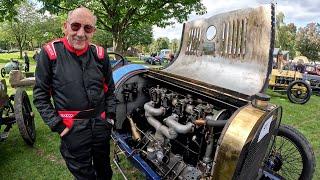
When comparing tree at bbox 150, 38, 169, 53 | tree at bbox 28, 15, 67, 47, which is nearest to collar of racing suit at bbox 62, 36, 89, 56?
tree at bbox 28, 15, 67, 47

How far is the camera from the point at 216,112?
9.66ft

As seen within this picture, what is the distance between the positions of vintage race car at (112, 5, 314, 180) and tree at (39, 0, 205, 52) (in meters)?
9.82

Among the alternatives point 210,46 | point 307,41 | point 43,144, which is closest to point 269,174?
point 210,46

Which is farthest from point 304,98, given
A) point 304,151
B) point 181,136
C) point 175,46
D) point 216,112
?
point 175,46

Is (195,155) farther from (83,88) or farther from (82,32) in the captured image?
(82,32)

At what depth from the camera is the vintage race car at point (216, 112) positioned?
212 cm

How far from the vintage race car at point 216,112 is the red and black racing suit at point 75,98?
2.67 ft

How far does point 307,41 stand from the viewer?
44312 millimetres

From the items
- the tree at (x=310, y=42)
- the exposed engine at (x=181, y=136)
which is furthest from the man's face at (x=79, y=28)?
the tree at (x=310, y=42)

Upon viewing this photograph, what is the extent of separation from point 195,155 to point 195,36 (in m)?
1.81

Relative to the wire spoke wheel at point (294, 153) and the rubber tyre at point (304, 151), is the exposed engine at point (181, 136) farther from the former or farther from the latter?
the rubber tyre at point (304, 151)

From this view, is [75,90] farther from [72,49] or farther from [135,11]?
[135,11]

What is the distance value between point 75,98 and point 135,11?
42.6ft

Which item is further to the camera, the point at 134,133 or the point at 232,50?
the point at 134,133
